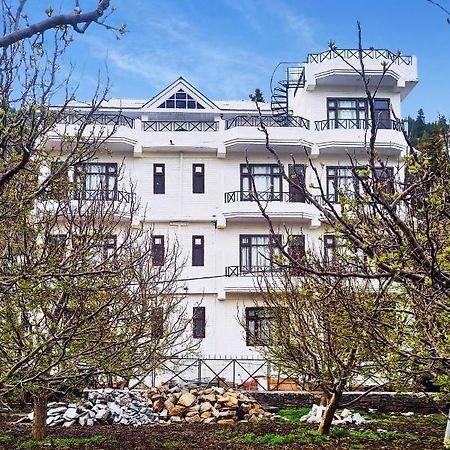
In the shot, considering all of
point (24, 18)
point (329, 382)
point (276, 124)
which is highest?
point (276, 124)

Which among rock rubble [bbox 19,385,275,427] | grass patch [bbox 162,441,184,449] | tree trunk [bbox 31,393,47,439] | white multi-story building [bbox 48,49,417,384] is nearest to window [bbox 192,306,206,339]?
white multi-story building [bbox 48,49,417,384]

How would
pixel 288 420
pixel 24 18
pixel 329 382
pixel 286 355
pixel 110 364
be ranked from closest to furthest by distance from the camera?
pixel 24 18 → pixel 110 364 → pixel 329 382 → pixel 286 355 → pixel 288 420

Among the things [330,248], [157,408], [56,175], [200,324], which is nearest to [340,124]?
[200,324]

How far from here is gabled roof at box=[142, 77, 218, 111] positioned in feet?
99.6

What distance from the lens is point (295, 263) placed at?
464cm

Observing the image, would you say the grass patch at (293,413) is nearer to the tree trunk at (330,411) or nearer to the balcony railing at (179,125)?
the tree trunk at (330,411)

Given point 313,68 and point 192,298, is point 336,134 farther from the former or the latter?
point 192,298

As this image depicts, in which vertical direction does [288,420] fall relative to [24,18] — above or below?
below

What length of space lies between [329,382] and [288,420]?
4842 millimetres

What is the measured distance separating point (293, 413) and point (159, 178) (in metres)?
11.9

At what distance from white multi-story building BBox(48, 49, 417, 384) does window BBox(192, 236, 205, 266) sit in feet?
0.13

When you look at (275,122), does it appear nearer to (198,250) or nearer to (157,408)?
(198,250)

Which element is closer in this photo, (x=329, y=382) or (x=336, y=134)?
(x=329, y=382)

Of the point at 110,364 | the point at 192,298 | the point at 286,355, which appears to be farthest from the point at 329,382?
the point at 192,298
